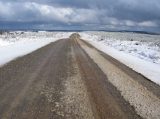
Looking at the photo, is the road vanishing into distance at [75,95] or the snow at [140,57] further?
the snow at [140,57]

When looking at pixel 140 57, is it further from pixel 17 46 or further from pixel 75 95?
pixel 75 95

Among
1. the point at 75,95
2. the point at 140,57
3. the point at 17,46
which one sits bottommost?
the point at 17,46

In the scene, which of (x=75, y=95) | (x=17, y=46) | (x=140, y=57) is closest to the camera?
(x=75, y=95)

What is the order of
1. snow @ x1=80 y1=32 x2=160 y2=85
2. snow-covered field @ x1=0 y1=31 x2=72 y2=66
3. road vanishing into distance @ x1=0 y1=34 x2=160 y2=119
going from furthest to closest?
snow-covered field @ x1=0 y1=31 x2=72 y2=66 → snow @ x1=80 y1=32 x2=160 y2=85 → road vanishing into distance @ x1=0 y1=34 x2=160 y2=119

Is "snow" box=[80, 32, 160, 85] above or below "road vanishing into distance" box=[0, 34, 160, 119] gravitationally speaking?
below

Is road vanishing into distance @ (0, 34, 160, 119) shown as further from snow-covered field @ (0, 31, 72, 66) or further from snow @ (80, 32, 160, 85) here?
snow-covered field @ (0, 31, 72, 66)

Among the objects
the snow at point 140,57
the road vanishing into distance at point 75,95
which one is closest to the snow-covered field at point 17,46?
the road vanishing into distance at point 75,95

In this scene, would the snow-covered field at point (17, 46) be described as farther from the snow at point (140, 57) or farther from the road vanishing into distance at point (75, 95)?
the snow at point (140, 57)

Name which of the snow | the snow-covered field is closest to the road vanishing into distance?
the snow

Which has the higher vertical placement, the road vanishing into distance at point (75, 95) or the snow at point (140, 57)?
the road vanishing into distance at point (75, 95)

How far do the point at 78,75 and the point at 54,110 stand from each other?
5809mm

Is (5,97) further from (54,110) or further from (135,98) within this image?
(135,98)

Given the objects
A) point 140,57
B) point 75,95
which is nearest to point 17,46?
point 140,57

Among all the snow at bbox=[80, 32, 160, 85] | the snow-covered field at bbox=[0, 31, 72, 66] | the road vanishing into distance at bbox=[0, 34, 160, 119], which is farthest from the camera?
the snow-covered field at bbox=[0, 31, 72, 66]
